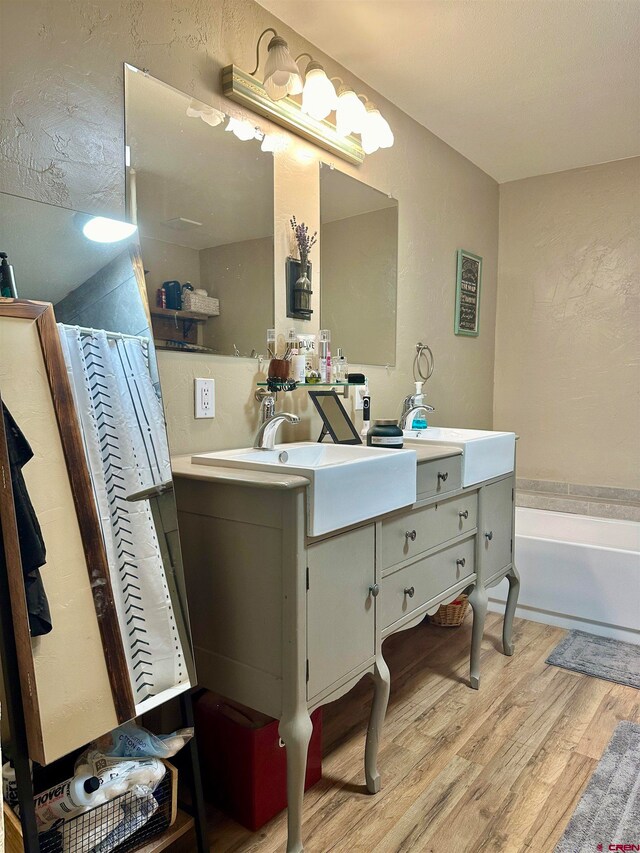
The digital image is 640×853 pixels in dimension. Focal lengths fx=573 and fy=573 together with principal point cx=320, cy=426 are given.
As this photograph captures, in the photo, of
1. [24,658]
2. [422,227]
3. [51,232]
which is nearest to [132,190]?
[51,232]

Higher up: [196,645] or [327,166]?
[327,166]

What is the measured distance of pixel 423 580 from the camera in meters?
1.84

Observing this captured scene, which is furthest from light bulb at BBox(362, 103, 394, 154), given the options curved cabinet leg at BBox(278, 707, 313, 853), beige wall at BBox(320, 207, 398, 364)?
curved cabinet leg at BBox(278, 707, 313, 853)

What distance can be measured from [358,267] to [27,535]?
1.74 m

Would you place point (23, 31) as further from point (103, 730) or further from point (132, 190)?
point (103, 730)

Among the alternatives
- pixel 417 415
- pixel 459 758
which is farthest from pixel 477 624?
pixel 417 415

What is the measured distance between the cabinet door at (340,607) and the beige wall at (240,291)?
0.76 metres

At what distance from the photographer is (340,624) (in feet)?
4.79

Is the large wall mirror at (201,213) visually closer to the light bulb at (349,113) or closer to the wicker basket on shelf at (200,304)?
the wicker basket on shelf at (200,304)

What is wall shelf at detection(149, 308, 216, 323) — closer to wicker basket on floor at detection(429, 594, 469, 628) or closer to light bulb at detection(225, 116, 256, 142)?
light bulb at detection(225, 116, 256, 142)

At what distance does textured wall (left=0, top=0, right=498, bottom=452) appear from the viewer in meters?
1.33

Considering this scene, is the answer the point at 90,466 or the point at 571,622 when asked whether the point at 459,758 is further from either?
the point at 90,466

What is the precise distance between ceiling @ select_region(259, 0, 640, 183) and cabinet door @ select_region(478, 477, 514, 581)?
65.8 inches

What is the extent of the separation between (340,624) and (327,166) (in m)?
1.69
